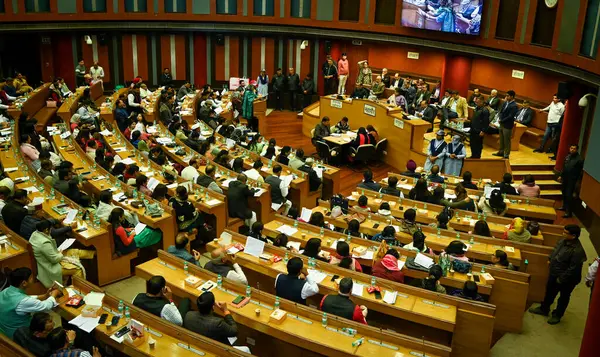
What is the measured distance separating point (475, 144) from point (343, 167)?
11.6ft

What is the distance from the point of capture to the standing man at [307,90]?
70.7 ft

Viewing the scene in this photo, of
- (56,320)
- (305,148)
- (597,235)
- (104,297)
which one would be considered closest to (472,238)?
(597,235)

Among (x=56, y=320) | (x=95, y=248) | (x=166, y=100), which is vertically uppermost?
(x=166, y=100)

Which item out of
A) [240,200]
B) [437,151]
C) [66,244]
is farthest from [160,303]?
[437,151]

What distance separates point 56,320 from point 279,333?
11.9 ft

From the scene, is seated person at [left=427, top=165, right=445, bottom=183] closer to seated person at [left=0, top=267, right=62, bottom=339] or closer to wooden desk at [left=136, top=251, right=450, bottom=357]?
wooden desk at [left=136, top=251, right=450, bottom=357]

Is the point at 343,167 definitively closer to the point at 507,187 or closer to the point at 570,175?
the point at 507,187

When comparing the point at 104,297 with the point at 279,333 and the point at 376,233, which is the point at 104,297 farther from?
the point at 376,233

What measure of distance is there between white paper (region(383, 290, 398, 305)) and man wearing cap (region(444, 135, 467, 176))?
21.0ft

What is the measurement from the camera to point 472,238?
871 centimetres

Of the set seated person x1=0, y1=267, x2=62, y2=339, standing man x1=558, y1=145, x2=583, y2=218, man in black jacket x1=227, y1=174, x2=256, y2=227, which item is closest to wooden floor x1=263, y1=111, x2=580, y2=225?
standing man x1=558, y1=145, x2=583, y2=218

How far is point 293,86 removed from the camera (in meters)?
Answer: 21.4

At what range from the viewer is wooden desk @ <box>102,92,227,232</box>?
9.94 m

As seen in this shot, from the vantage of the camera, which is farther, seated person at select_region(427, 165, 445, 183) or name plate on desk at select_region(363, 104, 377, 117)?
name plate on desk at select_region(363, 104, 377, 117)
